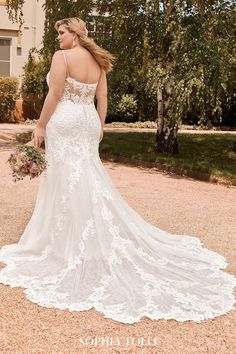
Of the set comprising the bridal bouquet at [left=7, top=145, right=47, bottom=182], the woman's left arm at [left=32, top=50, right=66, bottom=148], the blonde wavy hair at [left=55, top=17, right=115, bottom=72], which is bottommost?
the bridal bouquet at [left=7, top=145, right=47, bottom=182]

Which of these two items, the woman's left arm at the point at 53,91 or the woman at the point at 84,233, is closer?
the woman at the point at 84,233

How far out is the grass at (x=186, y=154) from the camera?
1198 centimetres

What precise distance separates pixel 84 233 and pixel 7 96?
2032 cm

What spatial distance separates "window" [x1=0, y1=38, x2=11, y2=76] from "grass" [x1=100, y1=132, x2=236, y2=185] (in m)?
11.2

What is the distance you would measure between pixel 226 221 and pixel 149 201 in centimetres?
162

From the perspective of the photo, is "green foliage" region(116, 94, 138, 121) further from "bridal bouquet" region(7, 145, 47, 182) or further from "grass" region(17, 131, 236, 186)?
"bridal bouquet" region(7, 145, 47, 182)

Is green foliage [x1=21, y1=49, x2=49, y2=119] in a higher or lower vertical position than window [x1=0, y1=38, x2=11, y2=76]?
lower

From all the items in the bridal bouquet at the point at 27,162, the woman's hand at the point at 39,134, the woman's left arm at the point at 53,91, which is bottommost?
the bridal bouquet at the point at 27,162

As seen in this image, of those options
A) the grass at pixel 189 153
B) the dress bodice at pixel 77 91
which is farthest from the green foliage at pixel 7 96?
the dress bodice at pixel 77 91

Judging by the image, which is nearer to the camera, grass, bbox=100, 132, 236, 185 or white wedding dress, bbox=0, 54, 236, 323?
white wedding dress, bbox=0, 54, 236, 323

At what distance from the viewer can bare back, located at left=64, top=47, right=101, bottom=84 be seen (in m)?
4.59

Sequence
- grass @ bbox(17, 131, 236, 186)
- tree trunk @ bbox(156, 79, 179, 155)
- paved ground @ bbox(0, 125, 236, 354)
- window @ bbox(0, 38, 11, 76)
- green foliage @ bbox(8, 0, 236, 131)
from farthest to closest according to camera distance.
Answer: window @ bbox(0, 38, 11, 76) → tree trunk @ bbox(156, 79, 179, 155) → grass @ bbox(17, 131, 236, 186) → green foliage @ bbox(8, 0, 236, 131) → paved ground @ bbox(0, 125, 236, 354)

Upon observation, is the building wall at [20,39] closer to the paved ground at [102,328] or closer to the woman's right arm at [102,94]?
the paved ground at [102,328]

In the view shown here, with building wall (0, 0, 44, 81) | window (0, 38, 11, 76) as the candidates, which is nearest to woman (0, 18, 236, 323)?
building wall (0, 0, 44, 81)
